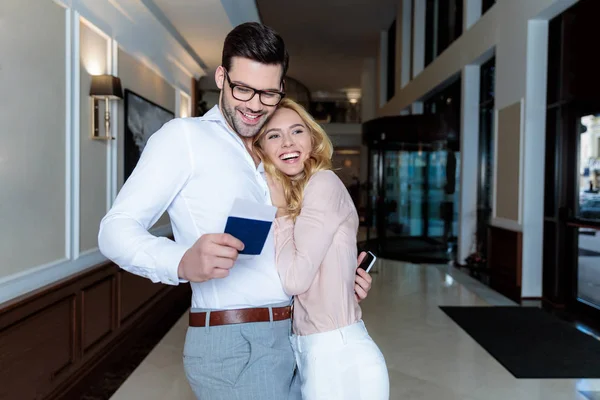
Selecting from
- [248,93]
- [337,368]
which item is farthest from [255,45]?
[337,368]

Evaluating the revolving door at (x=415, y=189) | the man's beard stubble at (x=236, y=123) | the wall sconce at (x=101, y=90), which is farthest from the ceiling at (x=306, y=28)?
the man's beard stubble at (x=236, y=123)

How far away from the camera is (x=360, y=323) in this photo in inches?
59.5

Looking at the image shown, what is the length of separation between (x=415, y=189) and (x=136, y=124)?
5562mm

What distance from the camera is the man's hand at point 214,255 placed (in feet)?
3.22

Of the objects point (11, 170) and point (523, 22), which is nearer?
point (11, 170)

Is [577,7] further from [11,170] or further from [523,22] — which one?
[11,170]

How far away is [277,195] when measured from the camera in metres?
1.50

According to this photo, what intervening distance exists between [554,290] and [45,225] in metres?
5.10

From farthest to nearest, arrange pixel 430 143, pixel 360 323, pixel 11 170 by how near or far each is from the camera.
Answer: pixel 430 143, pixel 11 170, pixel 360 323

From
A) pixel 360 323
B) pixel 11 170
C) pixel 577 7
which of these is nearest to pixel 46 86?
pixel 11 170

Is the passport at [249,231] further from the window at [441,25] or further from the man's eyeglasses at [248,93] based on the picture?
the window at [441,25]

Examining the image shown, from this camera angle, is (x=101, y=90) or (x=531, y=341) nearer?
(x=101, y=90)

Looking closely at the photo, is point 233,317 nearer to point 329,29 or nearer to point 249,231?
point 249,231

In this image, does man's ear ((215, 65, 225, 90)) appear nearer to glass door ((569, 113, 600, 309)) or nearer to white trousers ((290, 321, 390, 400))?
white trousers ((290, 321, 390, 400))
